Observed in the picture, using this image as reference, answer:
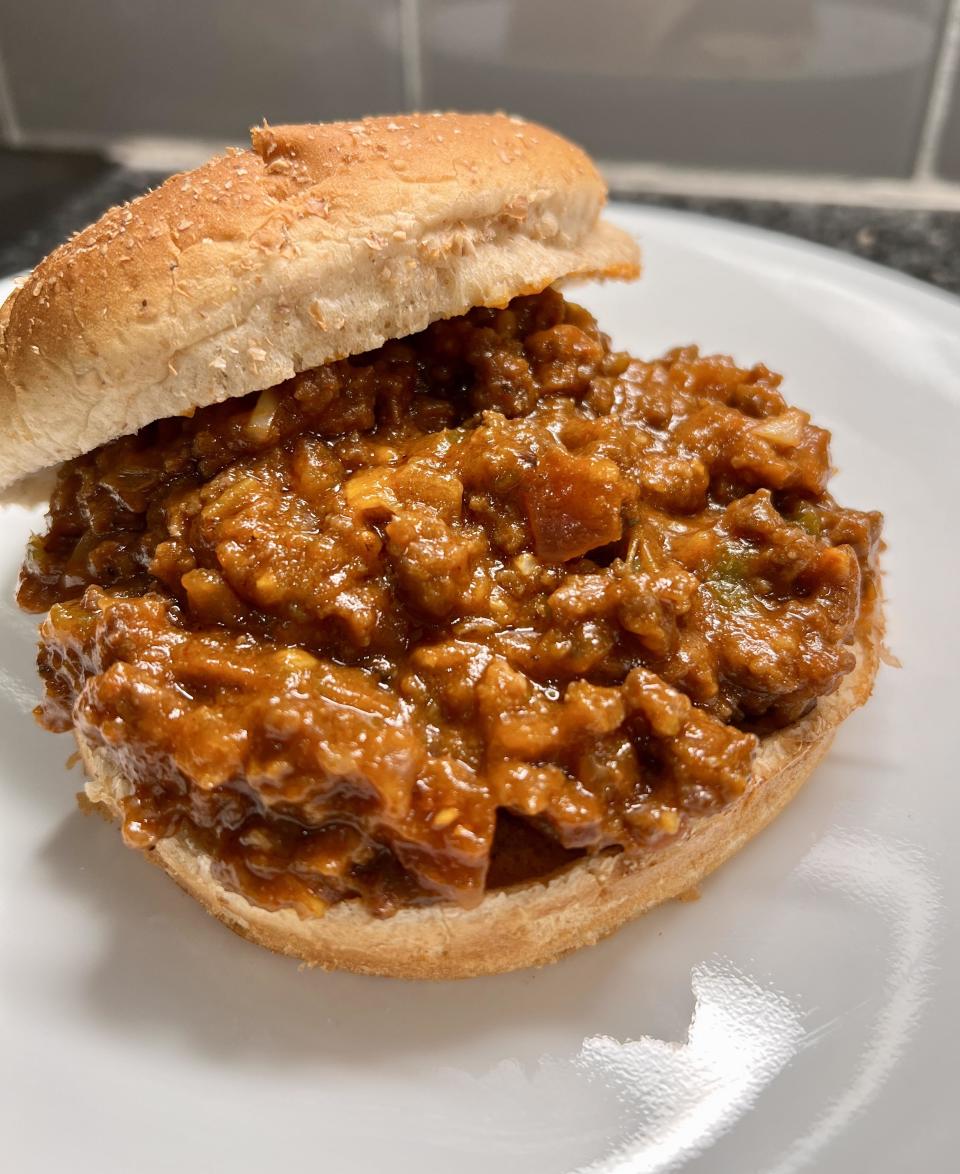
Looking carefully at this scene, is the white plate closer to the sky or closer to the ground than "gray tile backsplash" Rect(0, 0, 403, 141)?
closer to the ground

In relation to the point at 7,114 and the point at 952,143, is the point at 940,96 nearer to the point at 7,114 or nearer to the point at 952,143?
the point at 952,143

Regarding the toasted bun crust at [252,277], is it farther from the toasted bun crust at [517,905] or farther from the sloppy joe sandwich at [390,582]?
the toasted bun crust at [517,905]

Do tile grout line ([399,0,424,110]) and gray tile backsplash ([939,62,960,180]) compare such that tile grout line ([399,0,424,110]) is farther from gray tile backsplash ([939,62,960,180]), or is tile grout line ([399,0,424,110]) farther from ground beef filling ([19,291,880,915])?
ground beef filling ([19,291,880,915])

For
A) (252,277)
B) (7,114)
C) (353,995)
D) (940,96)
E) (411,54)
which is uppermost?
(252,277)

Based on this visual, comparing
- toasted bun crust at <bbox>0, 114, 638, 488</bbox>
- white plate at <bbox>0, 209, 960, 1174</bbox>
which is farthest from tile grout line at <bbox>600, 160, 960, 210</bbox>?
toasted bun crust at <bbox>0, 114, 638, 488</bbox>

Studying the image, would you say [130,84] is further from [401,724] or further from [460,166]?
[401,724]

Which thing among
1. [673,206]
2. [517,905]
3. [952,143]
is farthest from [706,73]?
[517,905]

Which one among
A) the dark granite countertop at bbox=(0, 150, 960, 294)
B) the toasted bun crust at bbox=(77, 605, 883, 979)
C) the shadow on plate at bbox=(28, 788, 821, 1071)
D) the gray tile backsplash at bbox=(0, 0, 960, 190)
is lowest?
the shadow on plate at bbox=(28, 788, 821, 1071)

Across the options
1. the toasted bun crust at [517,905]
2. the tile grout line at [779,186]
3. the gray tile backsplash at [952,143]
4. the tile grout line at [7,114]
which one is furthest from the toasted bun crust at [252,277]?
the tile grout line at [7,114]
